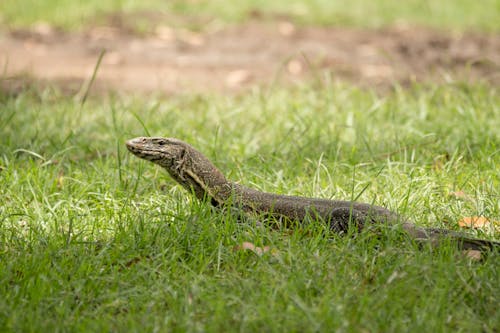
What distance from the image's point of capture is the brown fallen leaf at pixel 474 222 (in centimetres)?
432

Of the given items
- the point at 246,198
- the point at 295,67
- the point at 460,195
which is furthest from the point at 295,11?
the point at 246,198

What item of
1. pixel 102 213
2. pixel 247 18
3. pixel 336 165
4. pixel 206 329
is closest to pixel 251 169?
pixel 336 165

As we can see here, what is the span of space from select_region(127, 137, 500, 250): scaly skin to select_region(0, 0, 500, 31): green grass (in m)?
6.98

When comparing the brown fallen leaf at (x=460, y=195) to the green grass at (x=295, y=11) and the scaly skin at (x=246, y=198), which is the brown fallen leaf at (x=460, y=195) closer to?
the scaly skin at (x=246, y=198)

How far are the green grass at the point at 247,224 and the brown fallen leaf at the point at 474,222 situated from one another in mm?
83

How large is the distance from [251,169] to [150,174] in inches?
31.3

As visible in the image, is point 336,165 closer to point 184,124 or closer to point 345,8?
point 184,124

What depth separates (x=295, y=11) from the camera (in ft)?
39.8

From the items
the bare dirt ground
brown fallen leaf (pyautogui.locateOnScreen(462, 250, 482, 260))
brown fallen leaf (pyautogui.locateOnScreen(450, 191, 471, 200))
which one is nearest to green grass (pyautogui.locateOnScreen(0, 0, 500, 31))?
the bare dirt ground

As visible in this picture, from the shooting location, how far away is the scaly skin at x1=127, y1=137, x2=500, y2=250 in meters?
4.21

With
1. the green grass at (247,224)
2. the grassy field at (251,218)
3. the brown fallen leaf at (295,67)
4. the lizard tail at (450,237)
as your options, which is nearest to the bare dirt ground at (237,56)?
the brown fallen leaf at (295,67)

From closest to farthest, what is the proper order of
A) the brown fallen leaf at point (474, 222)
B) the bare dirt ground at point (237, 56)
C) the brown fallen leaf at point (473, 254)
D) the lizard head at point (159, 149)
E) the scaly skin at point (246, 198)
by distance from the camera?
1. the brown fallen leaf at point (473, 254)
2. the scaly skin at point (246, 198)
3. the brown fallen leaf at point (474, 222)
4. the lizard head at point (159, 149)
5. the bare dirt ground at point (237, 56)

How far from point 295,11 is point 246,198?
319 inches

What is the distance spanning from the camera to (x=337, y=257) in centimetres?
380
